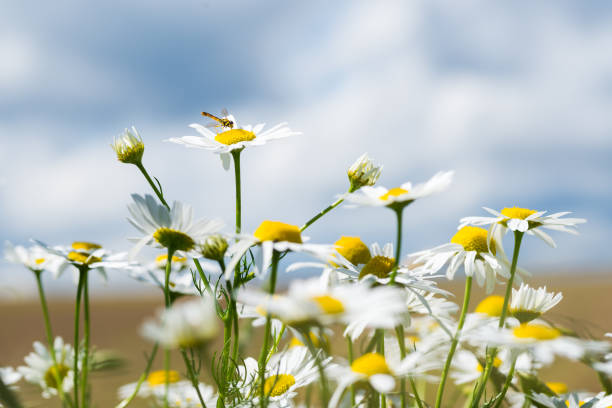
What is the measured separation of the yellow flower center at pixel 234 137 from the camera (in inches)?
45.4

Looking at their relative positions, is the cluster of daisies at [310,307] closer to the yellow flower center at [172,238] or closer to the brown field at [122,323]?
the yellow flower center at [172,238]

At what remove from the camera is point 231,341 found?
0.94 meters

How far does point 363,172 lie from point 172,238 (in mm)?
469

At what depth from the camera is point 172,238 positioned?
0.87m

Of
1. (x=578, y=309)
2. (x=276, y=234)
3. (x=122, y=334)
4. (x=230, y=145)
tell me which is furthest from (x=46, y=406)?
(x=122, y=334)

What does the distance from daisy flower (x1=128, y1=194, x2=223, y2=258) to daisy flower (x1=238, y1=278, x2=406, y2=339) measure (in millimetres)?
283

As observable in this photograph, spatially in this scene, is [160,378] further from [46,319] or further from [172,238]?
[172,238]

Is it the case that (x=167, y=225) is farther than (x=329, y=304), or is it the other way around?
Answer: (x=167, y=225)

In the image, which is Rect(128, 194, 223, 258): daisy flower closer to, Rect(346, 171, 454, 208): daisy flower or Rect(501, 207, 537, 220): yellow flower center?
Rect(346, 171, 454, 208): daisy flower

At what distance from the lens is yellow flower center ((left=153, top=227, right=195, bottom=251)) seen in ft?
2.82

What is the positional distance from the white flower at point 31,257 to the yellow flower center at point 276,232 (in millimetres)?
437

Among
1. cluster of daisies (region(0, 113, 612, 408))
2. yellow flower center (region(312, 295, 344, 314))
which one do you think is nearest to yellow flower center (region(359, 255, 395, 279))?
cluster of daisies (region(0, 113, 612, 408))

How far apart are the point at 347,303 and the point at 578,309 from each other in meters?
7.02

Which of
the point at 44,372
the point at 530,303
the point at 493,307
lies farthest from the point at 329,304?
the point at 44,372
